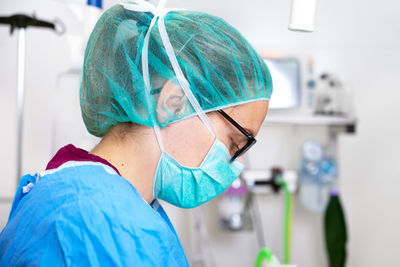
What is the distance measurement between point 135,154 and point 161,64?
19 cm

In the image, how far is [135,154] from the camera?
89 centimetres

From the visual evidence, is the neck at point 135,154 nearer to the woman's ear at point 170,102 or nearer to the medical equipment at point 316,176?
the woman's ear at point 170,102

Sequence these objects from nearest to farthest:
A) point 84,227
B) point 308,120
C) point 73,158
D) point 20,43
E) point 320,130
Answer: point 84,227
point 73,158
point 20,43
point 308,120
point 320,130

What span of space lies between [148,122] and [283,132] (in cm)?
Answer: 182

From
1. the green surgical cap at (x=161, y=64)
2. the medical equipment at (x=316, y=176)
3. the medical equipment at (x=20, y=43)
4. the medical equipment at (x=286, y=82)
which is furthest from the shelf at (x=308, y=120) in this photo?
the green surgical cap at (x=161, y=64)

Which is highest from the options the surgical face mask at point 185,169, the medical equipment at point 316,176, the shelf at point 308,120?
the surgical face mask at point 185,169

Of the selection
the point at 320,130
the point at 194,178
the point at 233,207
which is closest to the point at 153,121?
the point at 194,178

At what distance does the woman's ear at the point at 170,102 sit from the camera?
864mm

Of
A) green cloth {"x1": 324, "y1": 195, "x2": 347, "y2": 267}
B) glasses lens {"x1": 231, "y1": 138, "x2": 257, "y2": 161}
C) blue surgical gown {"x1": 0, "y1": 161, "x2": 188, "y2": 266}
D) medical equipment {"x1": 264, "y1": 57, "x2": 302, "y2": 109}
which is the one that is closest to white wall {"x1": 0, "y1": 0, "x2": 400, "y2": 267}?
medical equipment {"x1": 264, "y1": 57, "x2": 302, "y2": 109}

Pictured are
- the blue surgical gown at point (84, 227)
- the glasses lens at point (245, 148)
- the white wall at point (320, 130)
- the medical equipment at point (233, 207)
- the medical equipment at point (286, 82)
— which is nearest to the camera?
the blue surgical gown at point (84, 227)

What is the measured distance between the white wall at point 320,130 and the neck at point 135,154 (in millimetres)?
1428

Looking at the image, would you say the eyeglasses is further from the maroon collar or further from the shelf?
the shelf

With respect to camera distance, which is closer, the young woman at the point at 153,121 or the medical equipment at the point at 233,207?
the young woman at the point at 153,121

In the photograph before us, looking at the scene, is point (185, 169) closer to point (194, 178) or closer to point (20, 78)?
point (194, 178)
